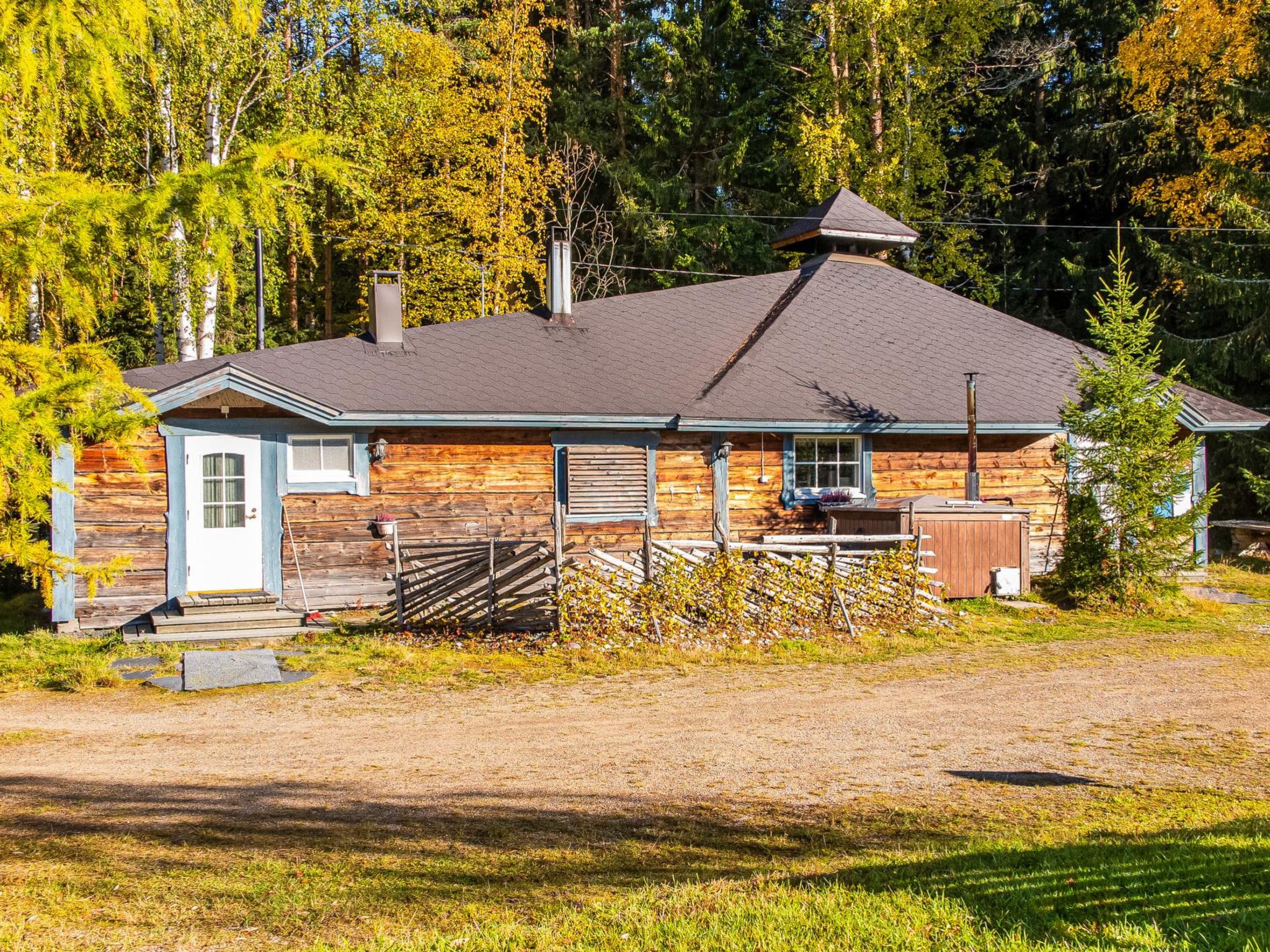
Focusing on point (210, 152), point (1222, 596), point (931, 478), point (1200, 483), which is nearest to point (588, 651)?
point (931, 478)

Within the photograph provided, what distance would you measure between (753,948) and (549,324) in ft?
48.5

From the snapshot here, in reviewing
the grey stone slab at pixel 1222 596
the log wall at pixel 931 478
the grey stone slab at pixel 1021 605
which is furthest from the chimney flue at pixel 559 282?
the grey stone slab at pixel 1222 596

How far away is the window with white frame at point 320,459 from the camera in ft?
46.7

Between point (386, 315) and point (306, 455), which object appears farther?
point (386, 315)

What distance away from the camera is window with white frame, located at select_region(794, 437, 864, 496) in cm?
1644

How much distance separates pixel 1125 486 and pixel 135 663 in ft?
41.2

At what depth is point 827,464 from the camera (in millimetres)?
16516

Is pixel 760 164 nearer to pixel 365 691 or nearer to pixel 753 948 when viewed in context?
pixel 365 691

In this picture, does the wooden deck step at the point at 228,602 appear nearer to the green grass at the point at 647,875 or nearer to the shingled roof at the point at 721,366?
the shingled roof at the point at 721,366

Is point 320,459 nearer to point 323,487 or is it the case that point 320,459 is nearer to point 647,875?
point 323,487

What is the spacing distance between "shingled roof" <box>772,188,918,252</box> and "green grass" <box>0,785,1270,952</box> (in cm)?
1576

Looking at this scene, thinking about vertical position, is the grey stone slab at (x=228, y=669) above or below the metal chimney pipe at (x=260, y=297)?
below

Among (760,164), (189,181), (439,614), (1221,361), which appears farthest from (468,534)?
(760,164)

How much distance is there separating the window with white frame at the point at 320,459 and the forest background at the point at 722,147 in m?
4.40
